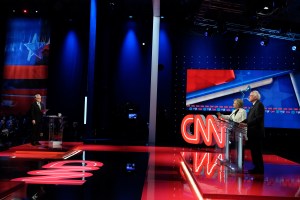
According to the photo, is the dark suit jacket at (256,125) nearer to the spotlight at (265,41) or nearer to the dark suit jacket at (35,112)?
the dark suit jacket at (35,112)

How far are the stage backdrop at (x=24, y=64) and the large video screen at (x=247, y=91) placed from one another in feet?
18.2

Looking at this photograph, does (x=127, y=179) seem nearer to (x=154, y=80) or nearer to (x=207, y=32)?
(x=154, y=80)

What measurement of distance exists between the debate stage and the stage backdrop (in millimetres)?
5457

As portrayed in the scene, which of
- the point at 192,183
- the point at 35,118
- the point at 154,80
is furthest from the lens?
the point at 154,80

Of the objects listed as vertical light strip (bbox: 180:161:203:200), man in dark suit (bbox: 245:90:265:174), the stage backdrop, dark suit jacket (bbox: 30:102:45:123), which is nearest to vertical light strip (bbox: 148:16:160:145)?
the stage backdrop

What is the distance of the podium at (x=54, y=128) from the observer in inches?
336

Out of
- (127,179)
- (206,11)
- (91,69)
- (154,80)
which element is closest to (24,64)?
(91,69)

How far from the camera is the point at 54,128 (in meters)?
8.62

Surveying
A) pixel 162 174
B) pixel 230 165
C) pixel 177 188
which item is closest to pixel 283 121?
pixel 230 165

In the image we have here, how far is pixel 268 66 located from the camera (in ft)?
39.7

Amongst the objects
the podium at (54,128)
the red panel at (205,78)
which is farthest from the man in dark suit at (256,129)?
the red panel at (205,78)

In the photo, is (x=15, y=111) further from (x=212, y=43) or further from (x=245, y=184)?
(x=245, y=184)

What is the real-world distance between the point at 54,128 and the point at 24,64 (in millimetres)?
5441

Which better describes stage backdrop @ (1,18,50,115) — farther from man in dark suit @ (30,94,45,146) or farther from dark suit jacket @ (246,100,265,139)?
dark suit jacket @ (246,100,265,139)
